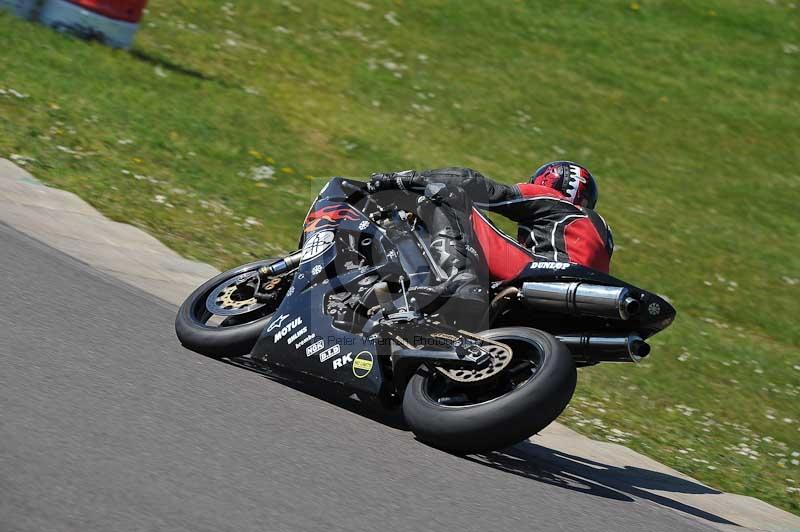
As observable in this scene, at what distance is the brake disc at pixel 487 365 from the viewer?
5.11 metres

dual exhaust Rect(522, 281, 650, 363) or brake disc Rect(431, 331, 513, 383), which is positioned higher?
dual exhaust Rect(522, 281, 650, 363)

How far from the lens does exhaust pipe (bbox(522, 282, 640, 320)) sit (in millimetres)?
5031

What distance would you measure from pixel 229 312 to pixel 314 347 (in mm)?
786

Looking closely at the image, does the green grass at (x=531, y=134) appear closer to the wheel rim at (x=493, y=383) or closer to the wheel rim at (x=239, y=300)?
the wheel rim at (x=239, y=300)

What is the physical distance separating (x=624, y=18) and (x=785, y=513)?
14.8 metres

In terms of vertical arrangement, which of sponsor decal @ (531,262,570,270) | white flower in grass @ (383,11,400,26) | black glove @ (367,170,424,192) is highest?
white flower in grass @ (383,11,400,26)

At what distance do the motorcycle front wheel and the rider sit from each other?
92cm

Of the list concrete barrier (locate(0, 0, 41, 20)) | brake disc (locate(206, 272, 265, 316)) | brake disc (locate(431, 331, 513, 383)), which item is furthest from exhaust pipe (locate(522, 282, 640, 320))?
concrete barrier (locate(0, 0, 41, 20))

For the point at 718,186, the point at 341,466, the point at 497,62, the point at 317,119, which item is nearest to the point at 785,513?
the point at 341,466

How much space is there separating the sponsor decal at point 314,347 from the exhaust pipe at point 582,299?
103 cm

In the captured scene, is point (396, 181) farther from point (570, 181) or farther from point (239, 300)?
point (239, 300)

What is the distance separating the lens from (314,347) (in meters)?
5.66

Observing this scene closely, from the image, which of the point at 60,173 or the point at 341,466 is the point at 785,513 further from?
the point at 60,173

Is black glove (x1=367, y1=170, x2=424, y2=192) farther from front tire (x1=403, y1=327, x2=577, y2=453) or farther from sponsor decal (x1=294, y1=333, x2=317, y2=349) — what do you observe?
front tire (x1=403, y1=327, x2=577, y2=453)
